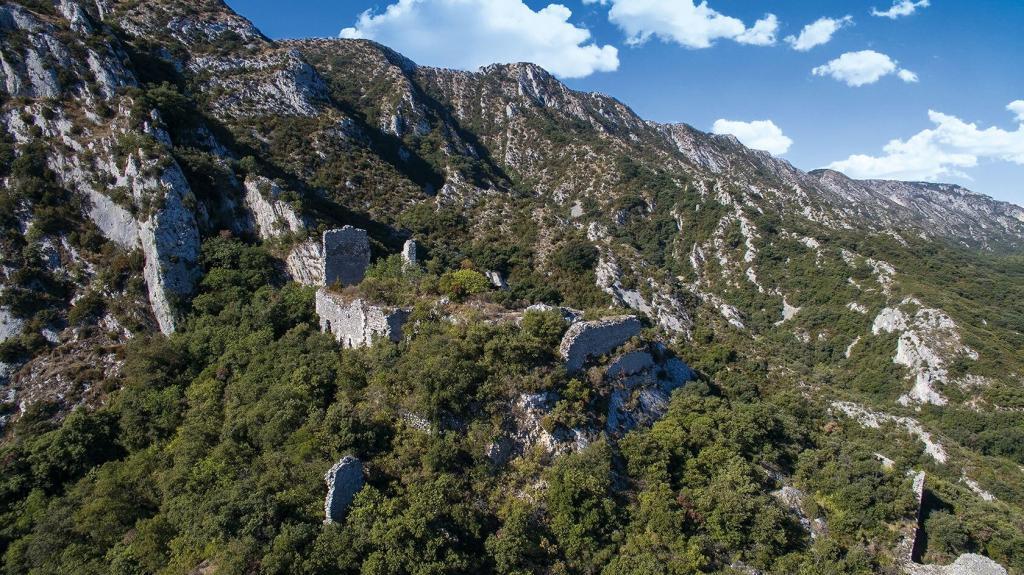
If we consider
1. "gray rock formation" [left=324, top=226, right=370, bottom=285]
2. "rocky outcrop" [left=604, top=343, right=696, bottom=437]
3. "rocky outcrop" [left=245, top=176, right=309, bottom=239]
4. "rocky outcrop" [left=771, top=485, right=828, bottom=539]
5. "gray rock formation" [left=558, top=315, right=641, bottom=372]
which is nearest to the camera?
"rocky outcrop" [left=771, top=485, right=828, bottom=539]

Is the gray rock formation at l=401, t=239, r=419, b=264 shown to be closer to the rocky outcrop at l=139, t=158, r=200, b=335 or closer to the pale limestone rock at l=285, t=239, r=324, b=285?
the pale limestone rock at l=285, t=239, r=324, b=285

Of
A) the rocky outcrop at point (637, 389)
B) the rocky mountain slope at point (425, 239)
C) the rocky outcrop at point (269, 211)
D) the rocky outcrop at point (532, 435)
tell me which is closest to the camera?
the rocky outcrop at point (532, 435)

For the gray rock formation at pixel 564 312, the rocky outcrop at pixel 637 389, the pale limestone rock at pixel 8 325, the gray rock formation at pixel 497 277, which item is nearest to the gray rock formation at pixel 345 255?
the gray rock formation at pixel 564 312

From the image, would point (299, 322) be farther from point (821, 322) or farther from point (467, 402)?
point (821, 322)

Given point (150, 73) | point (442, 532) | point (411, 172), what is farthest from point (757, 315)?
point (150, 73)

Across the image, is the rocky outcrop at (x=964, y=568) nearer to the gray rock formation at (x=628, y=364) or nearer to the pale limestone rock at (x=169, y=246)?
the gray rock formation at (x=628, y=364)

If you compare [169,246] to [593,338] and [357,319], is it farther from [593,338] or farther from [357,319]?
[593,338]

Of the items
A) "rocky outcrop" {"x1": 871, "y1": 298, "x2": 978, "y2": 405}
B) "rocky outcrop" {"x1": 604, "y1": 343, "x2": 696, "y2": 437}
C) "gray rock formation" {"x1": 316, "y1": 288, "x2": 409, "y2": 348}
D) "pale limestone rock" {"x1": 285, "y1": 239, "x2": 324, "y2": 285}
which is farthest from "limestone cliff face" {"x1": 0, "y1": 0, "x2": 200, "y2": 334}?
"rocky outcrop" {"x1": 871, "y1": 298, "x2": 978, "y2": 405}
